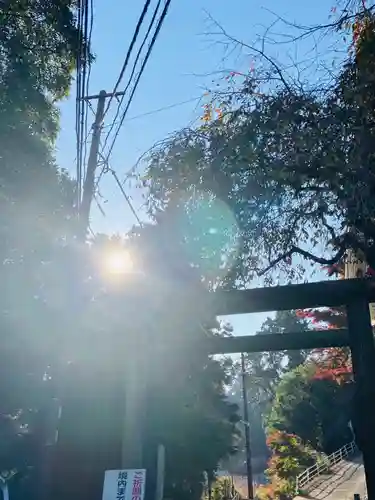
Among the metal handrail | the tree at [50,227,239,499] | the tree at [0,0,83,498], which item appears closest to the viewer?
the tree at [50,227,239,499]

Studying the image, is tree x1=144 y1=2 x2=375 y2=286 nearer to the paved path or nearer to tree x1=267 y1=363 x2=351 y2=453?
the paved path

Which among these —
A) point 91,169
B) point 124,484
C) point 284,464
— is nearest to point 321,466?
point 284,464

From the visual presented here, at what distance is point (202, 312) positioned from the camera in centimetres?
587

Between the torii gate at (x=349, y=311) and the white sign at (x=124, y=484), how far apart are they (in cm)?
207

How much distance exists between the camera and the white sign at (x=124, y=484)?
16.4 feet

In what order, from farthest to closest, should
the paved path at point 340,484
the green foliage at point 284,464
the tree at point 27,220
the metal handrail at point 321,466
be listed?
the green foliage at point 284,464
the metal handrail at point 321,466
the paved path at point 340,484
the tree at point 27,220

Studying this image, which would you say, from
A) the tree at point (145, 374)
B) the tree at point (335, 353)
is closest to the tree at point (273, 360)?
the tree at point (335, 353)

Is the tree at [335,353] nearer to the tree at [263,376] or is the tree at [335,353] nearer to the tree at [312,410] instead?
the tree at [312,410]

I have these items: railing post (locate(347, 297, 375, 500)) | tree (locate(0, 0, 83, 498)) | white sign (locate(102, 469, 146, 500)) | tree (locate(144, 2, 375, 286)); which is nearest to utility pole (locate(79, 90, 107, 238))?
tree (locate(0, 0, 83, 498))

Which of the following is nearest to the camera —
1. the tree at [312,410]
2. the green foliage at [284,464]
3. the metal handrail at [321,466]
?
the metal handrail at [321,466]

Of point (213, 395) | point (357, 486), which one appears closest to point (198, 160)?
point (213, 395)

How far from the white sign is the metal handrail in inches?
584

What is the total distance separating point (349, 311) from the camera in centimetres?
530

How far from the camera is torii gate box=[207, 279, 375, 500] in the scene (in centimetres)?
464
